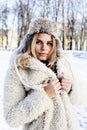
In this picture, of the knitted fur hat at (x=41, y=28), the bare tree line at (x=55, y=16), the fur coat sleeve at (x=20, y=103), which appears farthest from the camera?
the bare tree line at (x=55, y=16)

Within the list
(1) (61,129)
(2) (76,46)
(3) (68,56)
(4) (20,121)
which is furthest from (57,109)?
(2) (76,46)

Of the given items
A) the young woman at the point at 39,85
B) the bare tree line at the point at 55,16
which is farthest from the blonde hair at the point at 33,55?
the bare tree line at the point at 55,16

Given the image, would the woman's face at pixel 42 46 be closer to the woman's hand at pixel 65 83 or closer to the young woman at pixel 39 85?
the young woman at pixel 39 85

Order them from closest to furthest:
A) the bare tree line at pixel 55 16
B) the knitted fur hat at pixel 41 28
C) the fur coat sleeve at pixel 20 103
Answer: the fur coat sleeve at pixel 20 103 < the knitted fur hat at pixel 41 28 < the bare tree line at pixel 55 16

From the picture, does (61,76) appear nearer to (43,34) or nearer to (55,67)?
(55,67)

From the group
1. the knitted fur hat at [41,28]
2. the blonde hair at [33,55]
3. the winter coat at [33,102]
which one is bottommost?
the winter coat at [33,102]

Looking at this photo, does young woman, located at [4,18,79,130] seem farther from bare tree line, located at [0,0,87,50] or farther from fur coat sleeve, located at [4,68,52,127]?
bare tree line, located at [0,0,87,50]

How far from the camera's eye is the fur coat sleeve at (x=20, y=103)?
186cm

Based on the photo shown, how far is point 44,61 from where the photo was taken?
2.07 metres

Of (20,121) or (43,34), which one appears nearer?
(20,121)

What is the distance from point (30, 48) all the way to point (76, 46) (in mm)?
35495

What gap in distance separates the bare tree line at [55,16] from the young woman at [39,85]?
2716cm

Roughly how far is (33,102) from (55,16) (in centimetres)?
3005

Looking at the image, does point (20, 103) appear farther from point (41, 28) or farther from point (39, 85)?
Answer: point (41, 28)
